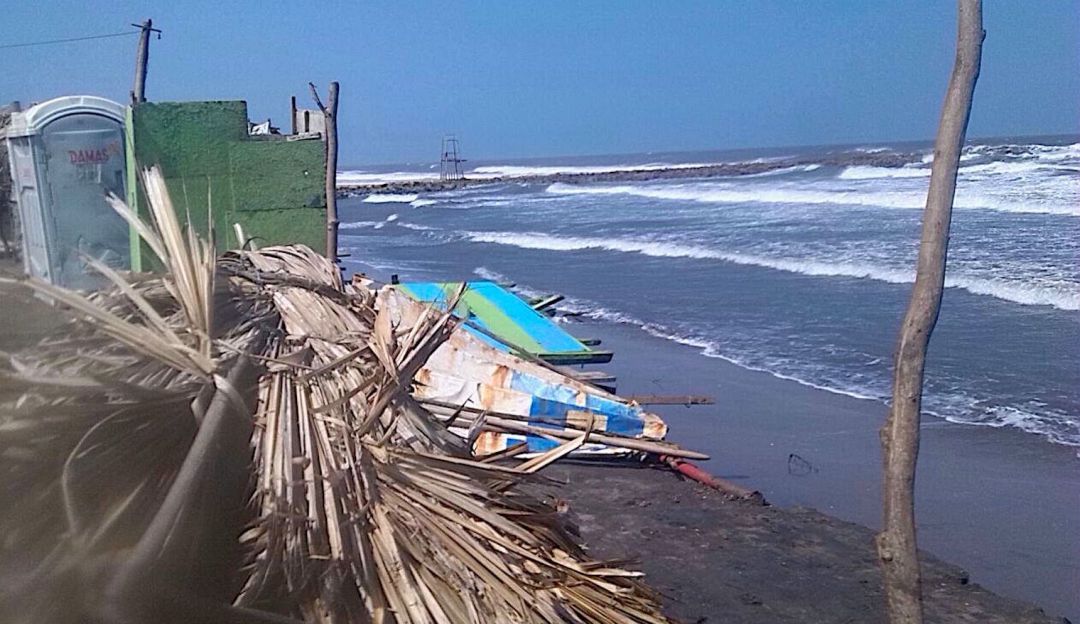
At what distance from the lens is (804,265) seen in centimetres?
1898

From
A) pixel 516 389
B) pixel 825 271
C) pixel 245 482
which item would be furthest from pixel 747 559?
pixel 825 271

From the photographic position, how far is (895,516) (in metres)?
3.14

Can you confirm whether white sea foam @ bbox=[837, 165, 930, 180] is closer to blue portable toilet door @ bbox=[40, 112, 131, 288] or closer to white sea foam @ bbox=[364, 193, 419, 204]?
white sea foam @ bbox=[364, 193, 419, 204]

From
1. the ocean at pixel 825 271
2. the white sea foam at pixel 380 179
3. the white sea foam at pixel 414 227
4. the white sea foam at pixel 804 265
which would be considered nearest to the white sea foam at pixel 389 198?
the ocean at pixel 825 271

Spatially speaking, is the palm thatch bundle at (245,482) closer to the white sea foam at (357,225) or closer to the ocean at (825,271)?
the ocean at (825,271)

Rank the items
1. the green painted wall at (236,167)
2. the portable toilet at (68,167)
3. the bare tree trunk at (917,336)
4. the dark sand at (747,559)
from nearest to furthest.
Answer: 1. the bare tree trunk at (917,336)
2. the dark sand at (747,559)
3. the portable toilet at (68,167)
4. the green painted wall at (236,167)

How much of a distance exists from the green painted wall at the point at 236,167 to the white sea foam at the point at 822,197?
1327cm

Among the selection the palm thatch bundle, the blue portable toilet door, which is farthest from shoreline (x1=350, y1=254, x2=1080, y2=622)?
the blue portable toilet door

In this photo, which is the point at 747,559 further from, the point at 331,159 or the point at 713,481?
the point at 331,159

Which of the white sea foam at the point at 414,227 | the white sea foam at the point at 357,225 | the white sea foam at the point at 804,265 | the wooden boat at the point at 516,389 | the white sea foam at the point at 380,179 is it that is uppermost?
the wooden boat at the point at 516,389

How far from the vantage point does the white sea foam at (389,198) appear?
5456 centimetres

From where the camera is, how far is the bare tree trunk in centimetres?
296

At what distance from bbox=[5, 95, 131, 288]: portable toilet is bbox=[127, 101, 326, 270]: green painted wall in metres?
0.24

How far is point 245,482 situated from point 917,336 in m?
2.06
